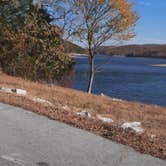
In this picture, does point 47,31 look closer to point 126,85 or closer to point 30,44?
point 30,44

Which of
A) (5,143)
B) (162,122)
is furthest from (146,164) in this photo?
(162,122)

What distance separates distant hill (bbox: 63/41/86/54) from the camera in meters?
25.7

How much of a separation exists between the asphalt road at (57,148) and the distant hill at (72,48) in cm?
1844

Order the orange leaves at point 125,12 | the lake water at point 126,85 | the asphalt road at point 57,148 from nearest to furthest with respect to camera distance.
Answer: the asphalt road at point 57,148, the orange leaves at point 125,12, the lake water at point 126,85

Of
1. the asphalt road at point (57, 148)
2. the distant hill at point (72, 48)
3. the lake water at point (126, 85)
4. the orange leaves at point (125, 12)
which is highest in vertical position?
the orange leaves at point (125, 12)

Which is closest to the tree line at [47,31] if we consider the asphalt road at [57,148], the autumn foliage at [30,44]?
the autumn foliage at [30,44]

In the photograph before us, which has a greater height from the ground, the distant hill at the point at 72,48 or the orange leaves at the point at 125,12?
the orange leaves at the point at 125,12

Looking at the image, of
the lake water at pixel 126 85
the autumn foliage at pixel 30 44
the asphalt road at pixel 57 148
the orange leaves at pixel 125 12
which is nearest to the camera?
the asphalt road at pixel 57 148

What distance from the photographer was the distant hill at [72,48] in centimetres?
2567

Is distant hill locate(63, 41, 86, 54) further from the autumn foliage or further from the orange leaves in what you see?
the orange leaves

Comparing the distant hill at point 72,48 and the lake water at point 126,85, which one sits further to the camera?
the lake water at point 126,85

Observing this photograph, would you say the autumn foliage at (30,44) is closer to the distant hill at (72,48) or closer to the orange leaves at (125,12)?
the distant hill at (72,48)

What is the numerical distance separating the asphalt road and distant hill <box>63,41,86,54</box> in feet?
60.5

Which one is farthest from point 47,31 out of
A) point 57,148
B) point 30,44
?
point 57,148
